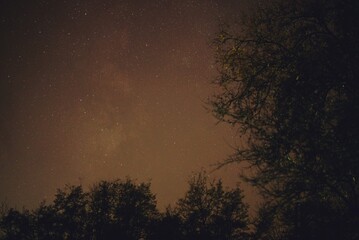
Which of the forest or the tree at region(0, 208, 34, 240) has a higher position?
the tree at region(0, 208, 34, 240)

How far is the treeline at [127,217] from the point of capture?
3394 cm

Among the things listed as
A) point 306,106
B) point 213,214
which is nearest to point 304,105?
point 306,106

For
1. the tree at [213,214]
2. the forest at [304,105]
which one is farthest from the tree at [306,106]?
the tree at [213,214]

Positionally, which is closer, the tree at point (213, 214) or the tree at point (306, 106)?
the tree at point (306, 106)

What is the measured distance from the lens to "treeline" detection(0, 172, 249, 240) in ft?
111

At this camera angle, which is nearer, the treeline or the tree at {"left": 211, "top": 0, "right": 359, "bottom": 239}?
the tree at {"left": 211, "top": 0, "right": 359, "bottom": 239}

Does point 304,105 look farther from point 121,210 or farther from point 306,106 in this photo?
point 121,210

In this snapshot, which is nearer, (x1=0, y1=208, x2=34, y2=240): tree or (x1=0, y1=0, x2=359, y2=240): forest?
(x1=0, y1=0, x2=359, y2=240): forest

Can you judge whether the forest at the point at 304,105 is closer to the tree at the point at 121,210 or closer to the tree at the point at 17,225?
the tree at the point at 121,210

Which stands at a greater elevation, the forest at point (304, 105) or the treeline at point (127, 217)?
the treeline at point (127, 217)

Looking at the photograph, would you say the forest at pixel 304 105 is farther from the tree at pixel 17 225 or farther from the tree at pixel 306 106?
the tree at pixel 17 225

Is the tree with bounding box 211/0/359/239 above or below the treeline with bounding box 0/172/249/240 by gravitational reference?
below

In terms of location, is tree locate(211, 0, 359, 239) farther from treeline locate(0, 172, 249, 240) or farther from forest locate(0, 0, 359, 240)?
treeline locate(0, 172, 249, 240)

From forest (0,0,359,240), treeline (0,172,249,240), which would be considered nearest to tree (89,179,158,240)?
treeline (0,172,249,240)
